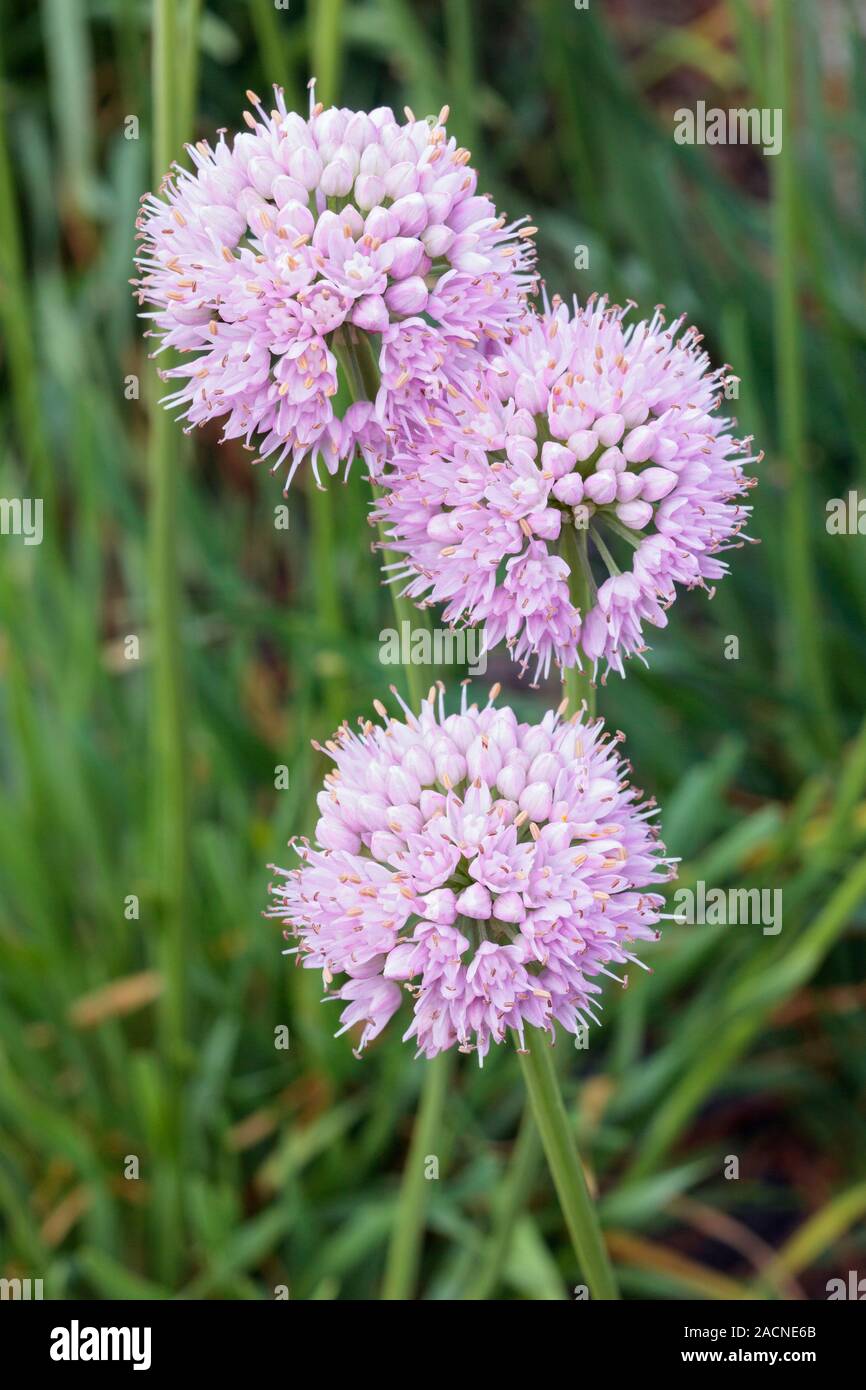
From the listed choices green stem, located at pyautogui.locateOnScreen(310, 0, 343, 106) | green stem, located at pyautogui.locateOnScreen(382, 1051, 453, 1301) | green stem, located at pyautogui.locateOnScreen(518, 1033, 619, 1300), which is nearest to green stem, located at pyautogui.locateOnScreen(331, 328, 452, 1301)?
green stem, located at pyautogui.locateOnScreen(382, 1051, 453, 1301)

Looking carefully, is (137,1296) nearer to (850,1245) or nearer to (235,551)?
(850,1245)

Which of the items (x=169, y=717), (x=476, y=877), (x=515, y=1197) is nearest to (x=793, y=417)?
(x=169, y=717)

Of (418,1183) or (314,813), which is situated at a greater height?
(314,813)

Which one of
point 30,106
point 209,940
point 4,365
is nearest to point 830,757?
point 209,940

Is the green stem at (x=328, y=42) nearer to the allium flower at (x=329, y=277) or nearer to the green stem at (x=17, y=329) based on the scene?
the green stem at (x=17, y=329)

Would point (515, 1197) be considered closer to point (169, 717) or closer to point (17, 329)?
point (169, 717)

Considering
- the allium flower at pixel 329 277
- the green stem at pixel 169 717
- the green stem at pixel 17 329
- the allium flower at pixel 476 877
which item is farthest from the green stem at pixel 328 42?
the allium flower at pixel 476 877

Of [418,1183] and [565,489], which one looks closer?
[565,489]
